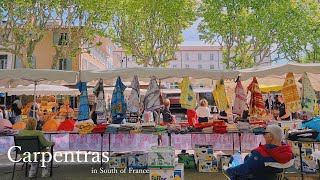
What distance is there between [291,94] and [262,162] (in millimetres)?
4054

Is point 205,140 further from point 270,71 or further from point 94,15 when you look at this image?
point 94,15

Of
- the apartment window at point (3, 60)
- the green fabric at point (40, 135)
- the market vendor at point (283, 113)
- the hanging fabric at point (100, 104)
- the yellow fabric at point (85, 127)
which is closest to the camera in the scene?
the green fabric at point (40, 135)

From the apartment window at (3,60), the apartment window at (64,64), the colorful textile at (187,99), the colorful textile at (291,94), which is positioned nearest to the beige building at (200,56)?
the apartment window at (64,64)

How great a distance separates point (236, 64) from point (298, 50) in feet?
25.7

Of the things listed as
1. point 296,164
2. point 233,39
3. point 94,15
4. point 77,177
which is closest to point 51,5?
point 94,15

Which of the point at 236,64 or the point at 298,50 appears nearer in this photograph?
the point at 298,50

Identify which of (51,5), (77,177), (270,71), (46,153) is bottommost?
(77,177)

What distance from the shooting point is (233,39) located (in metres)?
25.1

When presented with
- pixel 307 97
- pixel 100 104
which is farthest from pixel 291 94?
pixel 100 104

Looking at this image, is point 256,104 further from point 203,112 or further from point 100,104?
point 100,104

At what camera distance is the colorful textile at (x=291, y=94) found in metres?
7.23

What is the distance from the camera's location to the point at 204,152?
6793mm

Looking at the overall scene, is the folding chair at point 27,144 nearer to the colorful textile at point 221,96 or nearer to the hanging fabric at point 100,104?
the hanging fabric at point 100,104

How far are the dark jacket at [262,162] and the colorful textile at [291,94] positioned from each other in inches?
145
